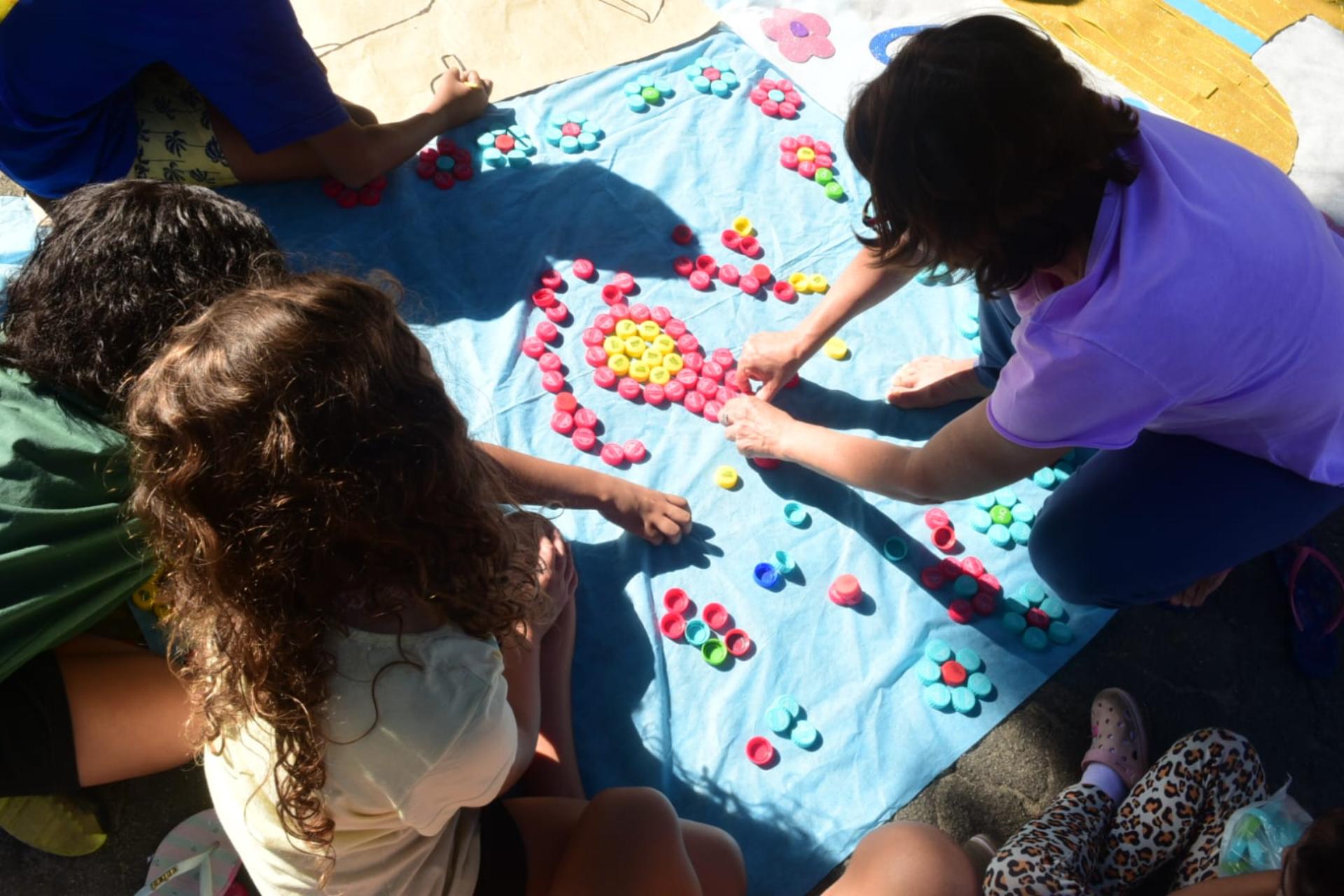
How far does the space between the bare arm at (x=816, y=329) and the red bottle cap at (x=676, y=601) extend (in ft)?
1.56

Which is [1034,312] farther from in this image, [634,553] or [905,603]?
[634,553]

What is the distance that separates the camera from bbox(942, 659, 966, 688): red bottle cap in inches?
71.8

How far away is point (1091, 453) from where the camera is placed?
2.18 meters

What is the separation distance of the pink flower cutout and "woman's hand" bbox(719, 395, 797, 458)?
132cm

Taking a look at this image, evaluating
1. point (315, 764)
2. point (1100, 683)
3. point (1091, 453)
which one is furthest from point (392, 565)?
point (1091, 453)

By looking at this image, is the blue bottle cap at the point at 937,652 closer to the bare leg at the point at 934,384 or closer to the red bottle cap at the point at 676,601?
the red bottle cap at the point at 676,601

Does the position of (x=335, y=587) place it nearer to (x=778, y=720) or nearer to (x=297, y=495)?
(x=297, y=495)

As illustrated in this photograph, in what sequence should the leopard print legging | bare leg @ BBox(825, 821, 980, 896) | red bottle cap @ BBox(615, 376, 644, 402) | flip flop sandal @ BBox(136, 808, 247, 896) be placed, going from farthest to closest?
red bottle cap @ BBox(615, 376, 644, 402), the leopard print legging, flip flop sandal @ BBox(136, 808, 247, 896), bare leg @ BBox(825, 821, 980, 896)

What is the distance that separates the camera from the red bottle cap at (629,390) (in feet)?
6.94

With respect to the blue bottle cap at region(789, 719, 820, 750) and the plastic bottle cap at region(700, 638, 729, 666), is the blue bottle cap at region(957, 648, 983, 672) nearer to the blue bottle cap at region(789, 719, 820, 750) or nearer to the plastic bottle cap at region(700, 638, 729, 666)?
the blue bottle cap at region(789, 719, 820, 750)

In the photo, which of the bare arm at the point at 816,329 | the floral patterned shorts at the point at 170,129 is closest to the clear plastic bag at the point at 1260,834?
the bare arm at the point at 816,329

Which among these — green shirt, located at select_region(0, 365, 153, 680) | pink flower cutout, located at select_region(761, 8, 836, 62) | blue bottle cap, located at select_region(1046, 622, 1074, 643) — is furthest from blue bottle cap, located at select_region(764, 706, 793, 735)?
pink flower cutout, located at select_region(761, 8, 836, 62)

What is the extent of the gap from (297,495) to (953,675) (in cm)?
131

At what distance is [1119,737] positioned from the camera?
1764 mm
